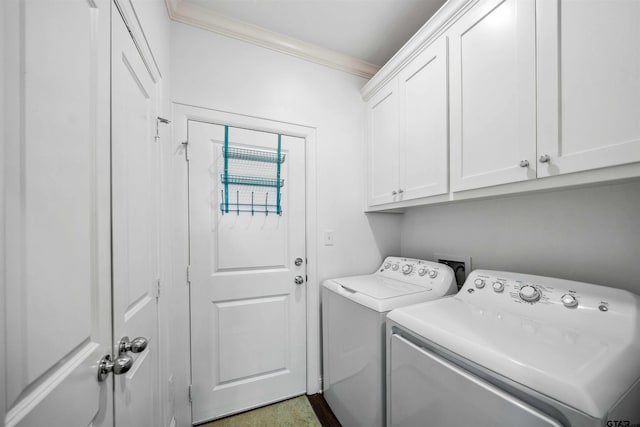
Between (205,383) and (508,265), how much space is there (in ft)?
6.75

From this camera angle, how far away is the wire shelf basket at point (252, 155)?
1.66m

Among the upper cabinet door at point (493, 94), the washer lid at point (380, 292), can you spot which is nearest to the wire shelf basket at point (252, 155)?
the washer lid at point (380, 292)

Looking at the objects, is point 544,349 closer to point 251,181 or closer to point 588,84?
point 588,84

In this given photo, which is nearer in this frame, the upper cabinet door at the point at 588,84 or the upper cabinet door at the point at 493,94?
the upper cabinet door at the point at 588,84

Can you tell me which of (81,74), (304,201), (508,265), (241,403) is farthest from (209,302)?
(508,265)

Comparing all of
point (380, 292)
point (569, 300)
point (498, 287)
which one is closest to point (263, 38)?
point (380, 292)

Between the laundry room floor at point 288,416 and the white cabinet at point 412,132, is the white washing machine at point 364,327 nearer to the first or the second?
the laundry room floor at point 288,416

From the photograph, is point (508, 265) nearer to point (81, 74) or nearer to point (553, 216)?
point (553, 216)

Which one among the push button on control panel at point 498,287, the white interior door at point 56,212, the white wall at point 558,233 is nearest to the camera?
the white interior door at point 56,212

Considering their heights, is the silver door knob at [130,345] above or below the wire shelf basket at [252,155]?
below

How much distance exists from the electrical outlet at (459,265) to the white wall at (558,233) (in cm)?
4

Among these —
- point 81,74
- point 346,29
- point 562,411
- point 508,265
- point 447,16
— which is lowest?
point 562,411

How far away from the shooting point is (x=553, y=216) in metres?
1.21

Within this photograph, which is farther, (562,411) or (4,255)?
(562,411)
